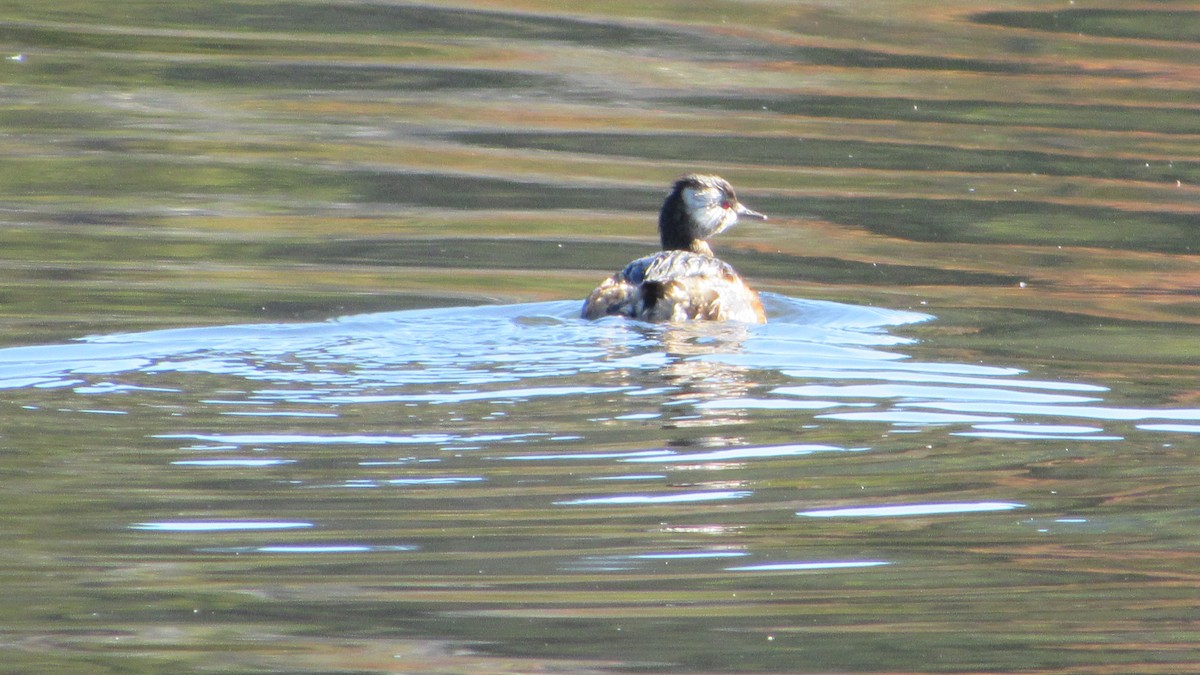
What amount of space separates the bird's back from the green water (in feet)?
0.89

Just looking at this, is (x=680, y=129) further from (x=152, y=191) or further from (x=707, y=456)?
(x=707, y=456)

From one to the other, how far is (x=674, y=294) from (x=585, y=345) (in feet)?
3.34

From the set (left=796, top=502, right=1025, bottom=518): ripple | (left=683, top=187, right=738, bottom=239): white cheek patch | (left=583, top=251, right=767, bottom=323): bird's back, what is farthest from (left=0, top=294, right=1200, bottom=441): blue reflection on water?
(left=683, top=187, right=738, bottom=239): white cheek patch

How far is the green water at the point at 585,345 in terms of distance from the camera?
5957 millimetres

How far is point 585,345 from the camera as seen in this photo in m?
9.61

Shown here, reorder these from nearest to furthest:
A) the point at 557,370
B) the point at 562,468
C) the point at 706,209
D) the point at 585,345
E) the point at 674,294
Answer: the point at 562,468
the point at 557,370
the point at 585,345
the point at 674,294
the point at 706,209

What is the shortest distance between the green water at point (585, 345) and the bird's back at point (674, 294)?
10.7 inches

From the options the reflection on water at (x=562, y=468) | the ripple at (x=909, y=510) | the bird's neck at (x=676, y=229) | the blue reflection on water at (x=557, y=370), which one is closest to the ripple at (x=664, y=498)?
the reflection on water at (x=562, y=468)

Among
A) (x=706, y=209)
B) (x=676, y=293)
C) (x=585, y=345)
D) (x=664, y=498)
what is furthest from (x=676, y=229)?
(x=664, y=498)

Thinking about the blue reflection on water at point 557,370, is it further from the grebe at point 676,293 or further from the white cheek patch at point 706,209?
the white cheek patch at point 706,209

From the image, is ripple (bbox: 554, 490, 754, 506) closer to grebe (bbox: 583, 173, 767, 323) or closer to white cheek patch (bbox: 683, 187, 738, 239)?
grebe (bbox: 583, 173, 767, 323)

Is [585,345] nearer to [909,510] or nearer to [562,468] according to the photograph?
[562,468]

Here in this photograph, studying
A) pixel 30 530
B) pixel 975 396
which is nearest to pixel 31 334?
pixel 30 530

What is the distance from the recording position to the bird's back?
34.3ft
